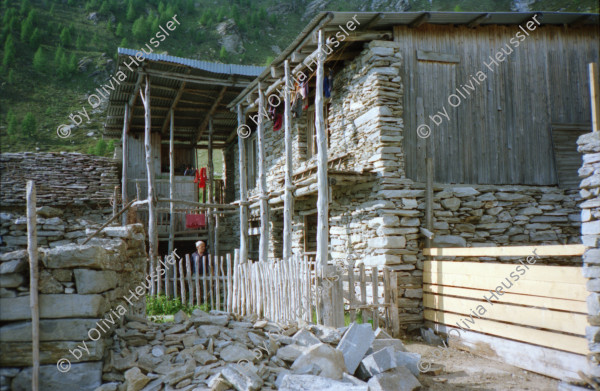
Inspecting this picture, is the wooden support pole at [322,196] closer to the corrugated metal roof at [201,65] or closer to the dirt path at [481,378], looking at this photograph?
the dirt path at [481,378]

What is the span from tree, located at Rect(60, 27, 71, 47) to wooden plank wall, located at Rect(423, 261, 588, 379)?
4091 cm

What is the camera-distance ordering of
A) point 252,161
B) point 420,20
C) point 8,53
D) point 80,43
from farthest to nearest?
point 80,43 < point 8,53 < point 252,161 < point 420,20

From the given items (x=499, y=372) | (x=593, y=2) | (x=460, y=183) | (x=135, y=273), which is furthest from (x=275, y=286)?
(x=593, y=2)

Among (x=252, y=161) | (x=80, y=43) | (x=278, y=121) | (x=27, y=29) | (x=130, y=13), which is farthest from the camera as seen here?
(x=130, y=13)

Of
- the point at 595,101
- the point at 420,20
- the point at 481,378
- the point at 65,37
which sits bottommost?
the point at 481,378

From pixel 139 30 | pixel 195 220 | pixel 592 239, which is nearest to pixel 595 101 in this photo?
pixel 592 239

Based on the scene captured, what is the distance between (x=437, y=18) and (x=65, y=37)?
3916cm

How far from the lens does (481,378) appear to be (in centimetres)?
548

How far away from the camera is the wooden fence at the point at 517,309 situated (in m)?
5.04

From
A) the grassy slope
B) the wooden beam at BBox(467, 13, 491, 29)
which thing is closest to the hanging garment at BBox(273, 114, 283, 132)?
the wooden beam at BBox(467, 13, 491, 29)

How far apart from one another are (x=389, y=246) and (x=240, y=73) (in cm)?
704

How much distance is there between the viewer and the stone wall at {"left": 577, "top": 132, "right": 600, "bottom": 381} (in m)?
4.52

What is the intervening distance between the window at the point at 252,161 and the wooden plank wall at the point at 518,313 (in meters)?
9.41

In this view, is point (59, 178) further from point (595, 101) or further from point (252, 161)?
point (595, 101)
